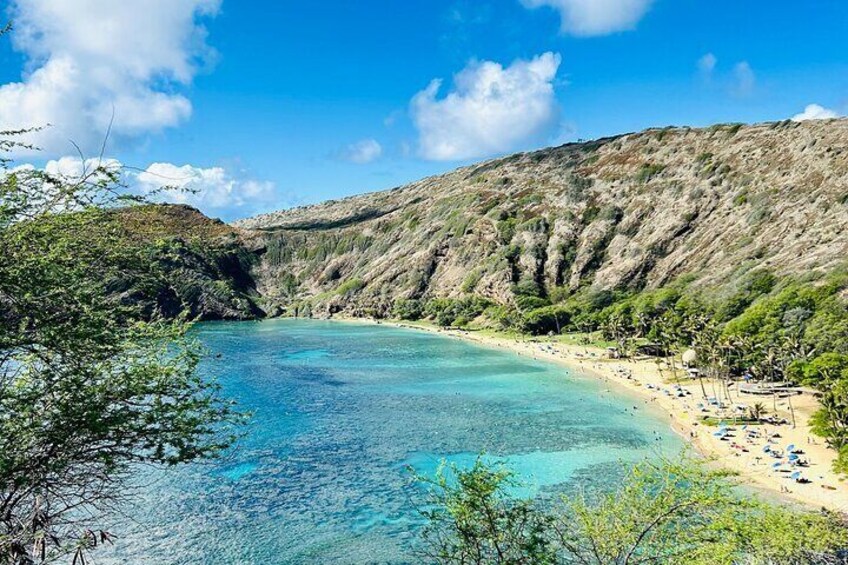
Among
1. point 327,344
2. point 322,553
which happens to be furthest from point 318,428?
point 327,344

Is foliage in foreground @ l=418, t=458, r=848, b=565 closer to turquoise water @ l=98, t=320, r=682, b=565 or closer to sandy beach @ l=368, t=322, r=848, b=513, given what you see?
sandy beach @ l=368, t=322, r=848, b=513

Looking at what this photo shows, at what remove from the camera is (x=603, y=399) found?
80.2 meters

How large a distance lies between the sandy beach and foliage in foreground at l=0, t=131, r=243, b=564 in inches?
1004

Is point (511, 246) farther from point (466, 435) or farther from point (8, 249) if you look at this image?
point (8, 249)

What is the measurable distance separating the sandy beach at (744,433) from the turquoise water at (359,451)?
13.9ft

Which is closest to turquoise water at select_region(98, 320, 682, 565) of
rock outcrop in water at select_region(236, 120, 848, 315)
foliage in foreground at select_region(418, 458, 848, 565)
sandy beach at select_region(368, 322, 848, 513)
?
sandy beach at select_region(368, 322, 848, 513)

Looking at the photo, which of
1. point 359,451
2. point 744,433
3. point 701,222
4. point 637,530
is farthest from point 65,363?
point 701,222

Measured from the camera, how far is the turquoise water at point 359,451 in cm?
3850

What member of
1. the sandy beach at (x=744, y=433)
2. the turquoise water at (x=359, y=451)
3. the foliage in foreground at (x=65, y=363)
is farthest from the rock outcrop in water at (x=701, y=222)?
the foliage in foreground at (x=65, y=363)

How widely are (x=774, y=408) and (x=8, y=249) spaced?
77333 mm

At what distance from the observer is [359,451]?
58.5 meters

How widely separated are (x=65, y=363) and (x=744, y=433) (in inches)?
2568

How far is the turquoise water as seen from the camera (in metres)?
38.5

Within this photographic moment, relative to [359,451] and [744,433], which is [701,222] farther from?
[359,451]
